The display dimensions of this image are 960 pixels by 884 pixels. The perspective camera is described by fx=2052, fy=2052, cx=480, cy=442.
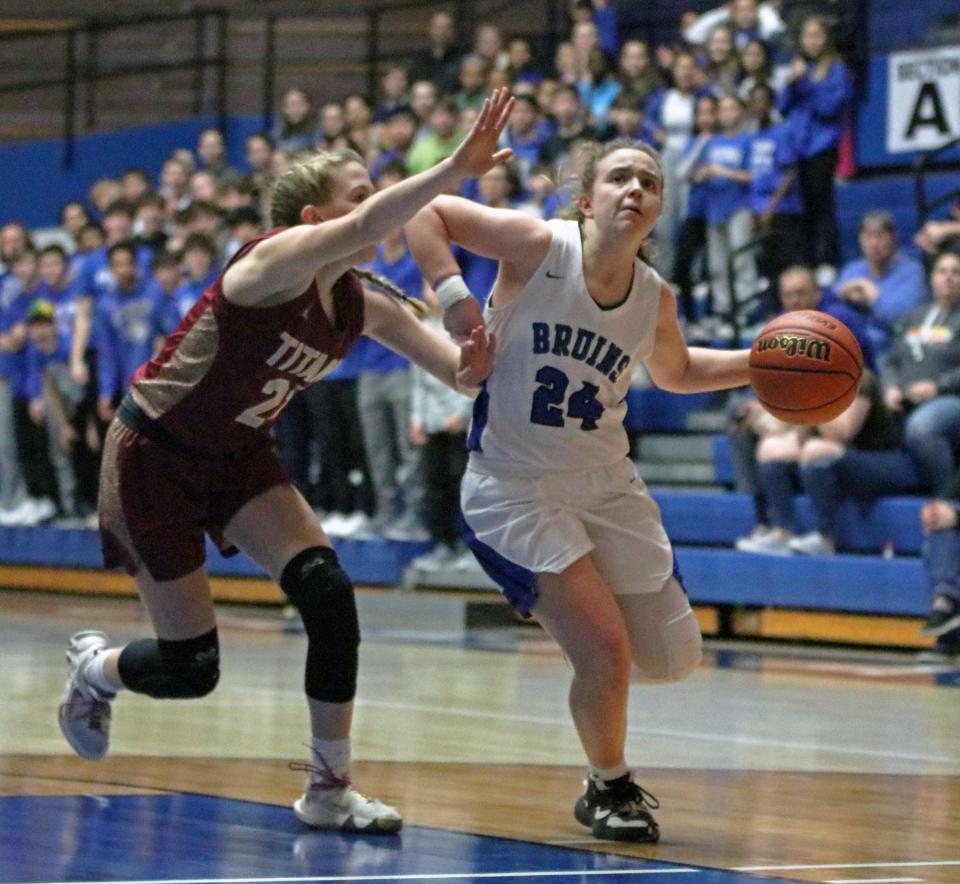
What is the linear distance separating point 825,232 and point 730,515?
221cm

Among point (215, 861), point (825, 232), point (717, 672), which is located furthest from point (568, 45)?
point (215, 861)

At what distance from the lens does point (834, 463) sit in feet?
34.4

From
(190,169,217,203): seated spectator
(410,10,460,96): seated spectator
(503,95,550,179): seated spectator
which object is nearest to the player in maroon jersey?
(503,95,550,179): seated spectator

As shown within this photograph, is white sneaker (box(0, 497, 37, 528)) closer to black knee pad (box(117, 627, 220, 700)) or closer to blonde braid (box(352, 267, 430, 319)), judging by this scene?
black knee pad (box(117, 627, 220, 700))

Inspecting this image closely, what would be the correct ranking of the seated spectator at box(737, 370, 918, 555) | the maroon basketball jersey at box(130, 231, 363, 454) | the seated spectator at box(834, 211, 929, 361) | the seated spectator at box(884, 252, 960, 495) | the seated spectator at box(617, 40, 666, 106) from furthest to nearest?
1. the seated spectator at box(617, 40, 666, 106)
2. the seated spectator at box(834, 211, 929, 361)
3. the seated spectator at box(737, 370, 918, 555)
4. the seated spectator at box(884, 252, 960, 495)
5. the maroon basketball jersey at box(130, 231, 363, 454)

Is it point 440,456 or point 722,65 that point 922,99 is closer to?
point 722,65

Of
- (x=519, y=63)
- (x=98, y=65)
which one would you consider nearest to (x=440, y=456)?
(x=519, y=63)

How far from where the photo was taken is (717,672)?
376 inches

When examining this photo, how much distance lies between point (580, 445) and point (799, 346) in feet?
2.07

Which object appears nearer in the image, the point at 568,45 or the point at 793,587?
the point at 793,587

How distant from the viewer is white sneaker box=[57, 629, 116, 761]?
17.7ft

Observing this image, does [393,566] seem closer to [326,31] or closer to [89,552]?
[89,552]

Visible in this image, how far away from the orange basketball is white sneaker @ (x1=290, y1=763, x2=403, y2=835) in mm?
1430

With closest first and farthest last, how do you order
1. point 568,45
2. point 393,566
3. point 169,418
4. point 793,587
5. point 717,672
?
point 169,418, point 717,672, point 793,587, point 393,566, point 568,45
